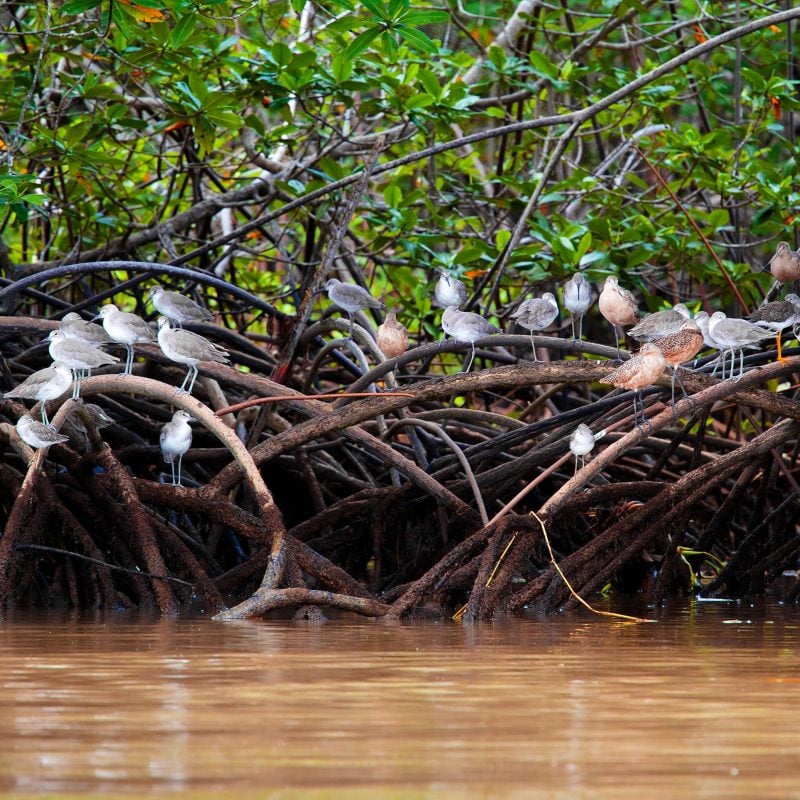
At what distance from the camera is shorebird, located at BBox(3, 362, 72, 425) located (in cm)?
548

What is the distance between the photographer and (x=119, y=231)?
29.4 ft

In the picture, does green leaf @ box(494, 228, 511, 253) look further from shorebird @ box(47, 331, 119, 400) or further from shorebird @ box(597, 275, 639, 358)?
shorebird @ box(47, 331, 119, 400)

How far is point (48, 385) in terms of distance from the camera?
550cm

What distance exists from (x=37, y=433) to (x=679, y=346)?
8.52 ft

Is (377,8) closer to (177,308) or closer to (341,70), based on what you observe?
(341,70)

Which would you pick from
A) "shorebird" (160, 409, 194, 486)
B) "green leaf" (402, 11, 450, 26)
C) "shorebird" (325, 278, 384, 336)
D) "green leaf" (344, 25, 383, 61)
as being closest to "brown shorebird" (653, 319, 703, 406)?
"green leaf" (402, 11, 450, 26)

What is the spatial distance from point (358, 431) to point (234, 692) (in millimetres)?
2873

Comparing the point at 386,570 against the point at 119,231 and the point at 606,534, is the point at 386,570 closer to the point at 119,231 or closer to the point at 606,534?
the point at 606,534

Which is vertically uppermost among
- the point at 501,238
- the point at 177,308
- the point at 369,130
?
the point at 369,130

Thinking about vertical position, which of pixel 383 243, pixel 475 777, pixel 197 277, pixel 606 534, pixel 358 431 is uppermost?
pixel 383 243

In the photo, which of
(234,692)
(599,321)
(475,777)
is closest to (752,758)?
(475,777)

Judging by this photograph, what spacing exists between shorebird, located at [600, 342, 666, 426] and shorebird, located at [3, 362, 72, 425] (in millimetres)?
2166

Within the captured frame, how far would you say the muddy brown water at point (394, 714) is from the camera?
88.7 inches

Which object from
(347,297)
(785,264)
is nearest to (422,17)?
(347,297)
